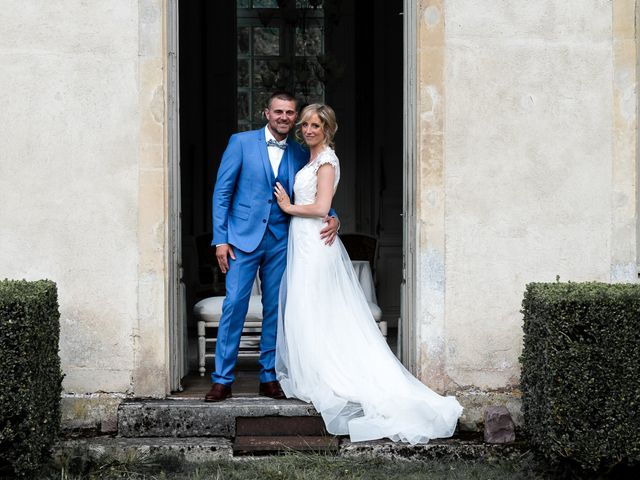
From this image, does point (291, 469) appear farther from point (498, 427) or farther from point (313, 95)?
point (313, 95)

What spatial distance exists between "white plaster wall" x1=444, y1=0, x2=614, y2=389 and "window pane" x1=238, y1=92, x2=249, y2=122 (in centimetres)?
523

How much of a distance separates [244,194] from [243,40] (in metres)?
5.47

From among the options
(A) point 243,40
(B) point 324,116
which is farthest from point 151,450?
(A) point 243,40

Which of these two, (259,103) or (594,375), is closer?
(594,375)

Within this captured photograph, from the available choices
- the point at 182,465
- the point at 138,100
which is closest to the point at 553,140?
the point at 138,100

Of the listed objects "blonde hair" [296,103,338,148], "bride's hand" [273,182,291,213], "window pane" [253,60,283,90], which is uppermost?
"window pane" [253,60,283,90]

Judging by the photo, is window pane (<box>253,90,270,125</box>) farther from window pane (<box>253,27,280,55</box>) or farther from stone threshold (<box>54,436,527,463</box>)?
stone threshold (<box>54,436,527,463</box>)

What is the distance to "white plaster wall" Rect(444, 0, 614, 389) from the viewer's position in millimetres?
5645

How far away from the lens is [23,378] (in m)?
4.54

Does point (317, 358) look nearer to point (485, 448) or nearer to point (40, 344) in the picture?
point (485, 448)

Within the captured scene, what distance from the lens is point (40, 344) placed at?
4.72 m

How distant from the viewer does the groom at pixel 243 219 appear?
18.4 feet

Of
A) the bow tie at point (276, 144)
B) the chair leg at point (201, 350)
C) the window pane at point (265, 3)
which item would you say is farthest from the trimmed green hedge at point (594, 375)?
the window pane at point (265, 3)

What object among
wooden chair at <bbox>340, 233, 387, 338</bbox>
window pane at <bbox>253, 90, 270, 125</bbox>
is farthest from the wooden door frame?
window pane at <bbox>253, 90, 270, 125</bbox>
